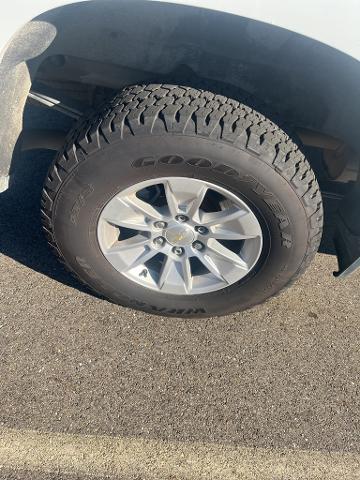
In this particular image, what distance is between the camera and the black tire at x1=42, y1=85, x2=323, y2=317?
1953mm

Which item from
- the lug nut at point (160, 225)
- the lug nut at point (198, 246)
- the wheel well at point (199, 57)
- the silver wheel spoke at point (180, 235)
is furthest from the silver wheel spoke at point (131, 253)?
the wheel well at point (199, 57)

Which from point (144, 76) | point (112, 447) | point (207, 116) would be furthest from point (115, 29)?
point (112, 447)

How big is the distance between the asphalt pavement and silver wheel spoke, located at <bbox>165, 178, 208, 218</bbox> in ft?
2.27

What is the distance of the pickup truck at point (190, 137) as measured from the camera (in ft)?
6.39

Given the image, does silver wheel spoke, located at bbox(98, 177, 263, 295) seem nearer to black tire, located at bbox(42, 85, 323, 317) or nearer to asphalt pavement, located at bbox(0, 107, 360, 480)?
black tire, located at bbox(42, 85, 323, 317)

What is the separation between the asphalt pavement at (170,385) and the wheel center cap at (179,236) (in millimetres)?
486

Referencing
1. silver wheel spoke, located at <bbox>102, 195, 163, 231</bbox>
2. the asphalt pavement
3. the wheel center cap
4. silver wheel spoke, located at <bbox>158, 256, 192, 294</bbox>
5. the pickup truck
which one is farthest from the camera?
silver wheel spoke, located at <bbox>158, 256, 192, 294</bbox>

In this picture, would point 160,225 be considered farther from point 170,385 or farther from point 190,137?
point 170,385

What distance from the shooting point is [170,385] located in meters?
2.32

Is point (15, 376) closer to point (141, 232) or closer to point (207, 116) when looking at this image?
point (141, 232)

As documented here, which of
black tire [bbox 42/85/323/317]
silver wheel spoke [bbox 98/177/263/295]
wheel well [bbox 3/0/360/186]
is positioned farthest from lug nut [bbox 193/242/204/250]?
wheel well [bbox 3/0/360/186]

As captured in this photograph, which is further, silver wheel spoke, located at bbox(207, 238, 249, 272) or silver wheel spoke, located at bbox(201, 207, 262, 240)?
silver wheel spoke, located at bbox(207, 238, 249, 272)

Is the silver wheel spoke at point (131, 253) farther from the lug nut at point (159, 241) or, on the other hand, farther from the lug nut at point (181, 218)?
the lug nut at point (181, 218)

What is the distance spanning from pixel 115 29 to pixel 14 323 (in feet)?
5.14
